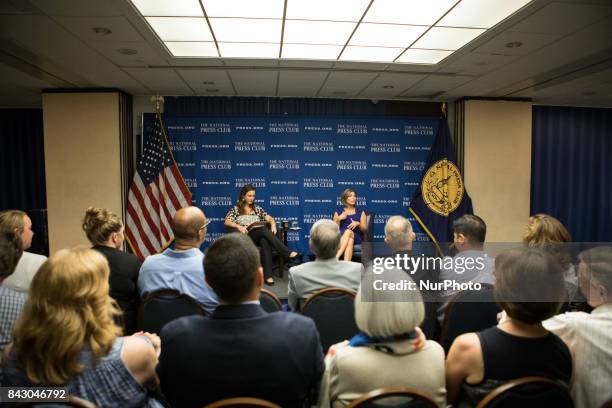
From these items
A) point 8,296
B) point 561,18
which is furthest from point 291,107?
point 8,296

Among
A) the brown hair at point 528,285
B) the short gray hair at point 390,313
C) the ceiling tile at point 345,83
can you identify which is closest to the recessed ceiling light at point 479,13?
the ceiling tile at point 345,83

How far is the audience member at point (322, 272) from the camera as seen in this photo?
7.54 feet

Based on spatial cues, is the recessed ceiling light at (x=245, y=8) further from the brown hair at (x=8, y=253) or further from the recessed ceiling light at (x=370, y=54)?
the brown hair at (x=8, y=253)

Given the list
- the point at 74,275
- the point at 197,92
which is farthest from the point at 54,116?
the point at 74,275

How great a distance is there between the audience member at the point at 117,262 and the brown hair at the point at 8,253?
2.23 ft

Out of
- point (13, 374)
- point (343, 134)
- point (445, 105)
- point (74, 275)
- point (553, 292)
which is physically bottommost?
point (13, 374)

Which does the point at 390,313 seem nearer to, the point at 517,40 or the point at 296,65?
the point at 517,40

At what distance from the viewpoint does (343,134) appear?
20.2 feet

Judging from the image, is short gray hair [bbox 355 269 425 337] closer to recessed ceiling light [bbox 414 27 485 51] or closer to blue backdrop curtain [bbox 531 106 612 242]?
recessed ceiling light [bbox 414 27 485 51]

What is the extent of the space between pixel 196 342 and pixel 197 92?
5.17 meters

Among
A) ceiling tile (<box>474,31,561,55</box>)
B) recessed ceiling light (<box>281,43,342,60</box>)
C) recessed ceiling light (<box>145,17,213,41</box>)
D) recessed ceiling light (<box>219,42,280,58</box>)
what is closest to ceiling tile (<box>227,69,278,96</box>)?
recessed ceiling light (<box>219,42,280,58</box>)

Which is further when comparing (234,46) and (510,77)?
(510,77)

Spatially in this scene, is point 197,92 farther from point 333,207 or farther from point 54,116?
point 333,207

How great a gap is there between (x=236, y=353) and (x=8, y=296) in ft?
3.32
